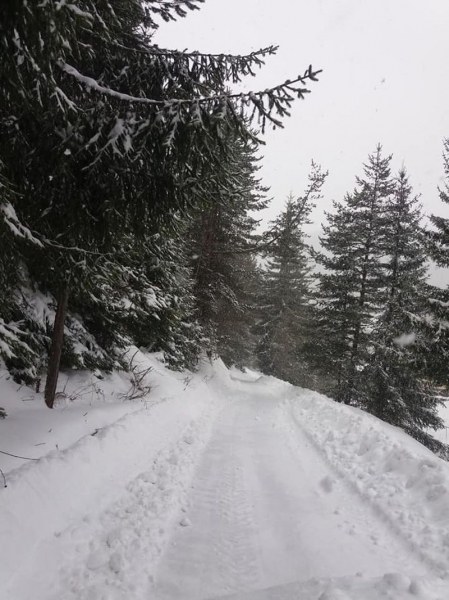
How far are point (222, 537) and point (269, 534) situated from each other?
23.9 inches

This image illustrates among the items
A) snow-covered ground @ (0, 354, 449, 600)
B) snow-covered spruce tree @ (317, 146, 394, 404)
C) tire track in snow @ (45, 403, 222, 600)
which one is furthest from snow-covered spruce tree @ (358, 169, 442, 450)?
tire track in snow @ (45, 403, 222, 600)

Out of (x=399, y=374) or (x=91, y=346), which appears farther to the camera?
(x=399, y=374)

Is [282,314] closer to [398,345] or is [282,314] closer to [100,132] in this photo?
[398,345]

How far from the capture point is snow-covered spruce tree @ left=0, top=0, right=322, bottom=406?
3574 mm

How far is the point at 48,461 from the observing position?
4402 millimetres

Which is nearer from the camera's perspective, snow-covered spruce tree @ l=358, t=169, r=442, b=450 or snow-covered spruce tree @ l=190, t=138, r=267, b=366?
snow-covered spruce tree @ l=358, t=169, r=442, b=450

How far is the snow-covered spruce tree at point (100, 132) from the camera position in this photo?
11.7 ft

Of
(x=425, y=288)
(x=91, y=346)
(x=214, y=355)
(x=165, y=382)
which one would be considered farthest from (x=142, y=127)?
(x=214, y=355)

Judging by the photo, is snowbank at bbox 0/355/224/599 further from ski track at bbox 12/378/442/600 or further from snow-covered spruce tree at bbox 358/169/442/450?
snow-covered spruce tree at bbox 358/169/442/450

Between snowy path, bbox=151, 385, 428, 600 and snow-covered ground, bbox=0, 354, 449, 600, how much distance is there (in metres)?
0.02

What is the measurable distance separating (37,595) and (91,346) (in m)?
5.15

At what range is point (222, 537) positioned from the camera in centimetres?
431

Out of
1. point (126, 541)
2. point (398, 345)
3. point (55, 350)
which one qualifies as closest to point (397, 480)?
point (126, 541)

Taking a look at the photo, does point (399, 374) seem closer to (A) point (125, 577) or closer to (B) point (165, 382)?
(B) point (165, 382)
